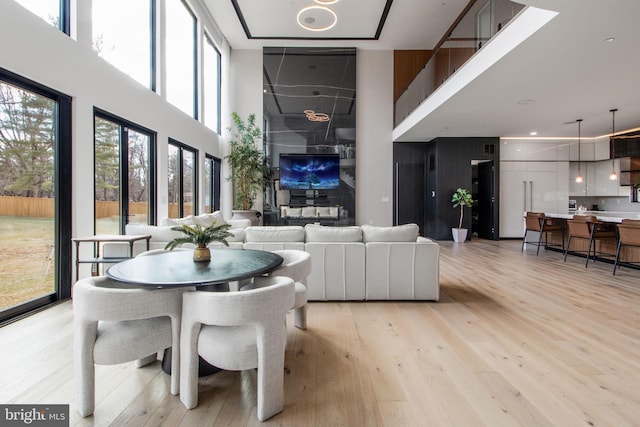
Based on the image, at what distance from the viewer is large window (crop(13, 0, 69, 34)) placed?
3114 millimetres

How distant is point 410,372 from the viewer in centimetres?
206

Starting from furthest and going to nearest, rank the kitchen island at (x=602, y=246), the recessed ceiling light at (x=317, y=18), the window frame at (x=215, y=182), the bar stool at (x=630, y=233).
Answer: the window frame at (x=215, y=182) < the recessed ceiling light at (x=317, y=18) < the kitchen island at (x=602, y=246) < the bar stool at (x=630, y=233)

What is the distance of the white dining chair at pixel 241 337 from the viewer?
1.52 meters

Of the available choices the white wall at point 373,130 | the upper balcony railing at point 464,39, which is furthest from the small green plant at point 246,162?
the upper balcony railing at point 464,39

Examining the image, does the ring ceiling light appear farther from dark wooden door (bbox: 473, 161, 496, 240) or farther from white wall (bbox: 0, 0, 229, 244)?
dark wooden door (bbox: 473, 161, 496, 240)

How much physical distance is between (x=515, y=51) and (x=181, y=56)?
5971 millimetres

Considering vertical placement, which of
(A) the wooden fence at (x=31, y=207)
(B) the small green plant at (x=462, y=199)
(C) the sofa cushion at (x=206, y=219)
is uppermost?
(B) the small green plant at (x=462, y=199)

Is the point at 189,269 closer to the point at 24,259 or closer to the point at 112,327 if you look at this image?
the point at 112,327

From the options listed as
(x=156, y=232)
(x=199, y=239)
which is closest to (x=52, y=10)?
(x=156, y=232)

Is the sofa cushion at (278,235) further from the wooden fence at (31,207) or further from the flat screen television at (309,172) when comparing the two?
the flat screen television at (309,172)

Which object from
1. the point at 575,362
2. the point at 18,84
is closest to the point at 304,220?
the point at 18,84

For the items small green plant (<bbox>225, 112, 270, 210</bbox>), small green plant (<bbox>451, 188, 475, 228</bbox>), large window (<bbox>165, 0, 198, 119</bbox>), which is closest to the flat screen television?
small green plant (<bbox>225, 112, 270, 210</bbox>)

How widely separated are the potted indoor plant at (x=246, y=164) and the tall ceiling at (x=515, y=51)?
2433 mm

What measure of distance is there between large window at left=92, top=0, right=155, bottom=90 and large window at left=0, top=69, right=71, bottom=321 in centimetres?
127
